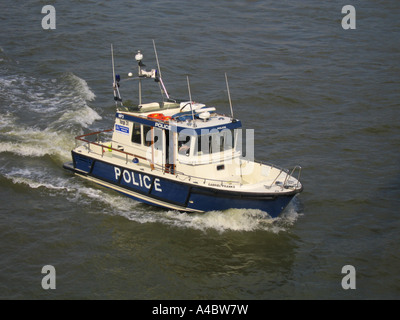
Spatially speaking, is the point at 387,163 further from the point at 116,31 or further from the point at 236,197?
the point at 116,31

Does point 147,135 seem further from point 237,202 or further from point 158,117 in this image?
point 237,202

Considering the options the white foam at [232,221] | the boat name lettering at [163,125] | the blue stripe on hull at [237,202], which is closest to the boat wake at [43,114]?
the boat name lettering at [163,125]

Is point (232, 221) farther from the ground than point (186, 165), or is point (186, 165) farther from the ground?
point (186, 165)

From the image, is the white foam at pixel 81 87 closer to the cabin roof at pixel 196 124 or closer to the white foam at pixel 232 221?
the cabin roof at pixel 196 124

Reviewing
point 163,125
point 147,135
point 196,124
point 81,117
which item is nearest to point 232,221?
point 196,124

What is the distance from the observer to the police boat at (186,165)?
15333 millimetres

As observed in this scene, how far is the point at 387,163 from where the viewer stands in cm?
1980

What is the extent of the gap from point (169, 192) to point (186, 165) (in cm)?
94

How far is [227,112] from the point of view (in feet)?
78.2

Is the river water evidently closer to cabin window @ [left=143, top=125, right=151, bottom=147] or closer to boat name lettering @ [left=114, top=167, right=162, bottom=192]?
boat name lettering @ [left=114, top=167, right=162, bottom=192]

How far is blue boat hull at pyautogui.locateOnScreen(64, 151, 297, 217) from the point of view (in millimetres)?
15212

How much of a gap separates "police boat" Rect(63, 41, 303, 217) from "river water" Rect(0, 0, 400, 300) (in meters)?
0.53

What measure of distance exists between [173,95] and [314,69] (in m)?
7.75

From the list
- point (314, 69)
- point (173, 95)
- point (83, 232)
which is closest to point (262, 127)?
point (173, 95)
